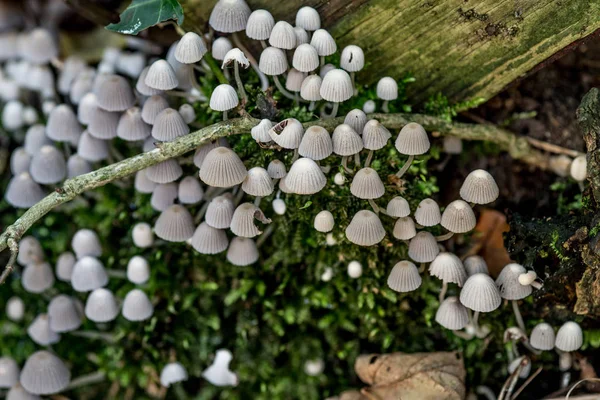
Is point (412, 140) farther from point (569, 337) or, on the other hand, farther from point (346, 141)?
point (569, 337)

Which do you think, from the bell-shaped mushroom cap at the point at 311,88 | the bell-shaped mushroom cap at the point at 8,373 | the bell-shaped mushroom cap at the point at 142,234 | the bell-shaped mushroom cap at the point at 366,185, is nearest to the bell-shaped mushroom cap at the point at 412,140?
the bell-shaped mushroom cap at the point at 366,185

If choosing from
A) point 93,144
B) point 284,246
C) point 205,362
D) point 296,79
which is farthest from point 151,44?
point 205,362

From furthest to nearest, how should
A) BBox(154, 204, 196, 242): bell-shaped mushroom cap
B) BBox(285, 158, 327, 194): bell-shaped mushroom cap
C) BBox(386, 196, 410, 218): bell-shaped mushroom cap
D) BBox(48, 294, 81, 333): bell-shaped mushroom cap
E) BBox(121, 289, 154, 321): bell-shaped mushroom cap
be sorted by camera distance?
BBox(48, 294, 81, 333): bell-shaped mushroom cap → BBox(121, 289, 154, 321): bell-shaped mushroom cap → BBox(154, 204, 196, 242): bell-shaped mushroom cap → BBox(386, 196, 410, 218): bell-shaped mushroom cap → BBox(285, 158, 327, 194): bell-shaped mushroom cap

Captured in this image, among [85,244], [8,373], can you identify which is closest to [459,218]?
[85,244]

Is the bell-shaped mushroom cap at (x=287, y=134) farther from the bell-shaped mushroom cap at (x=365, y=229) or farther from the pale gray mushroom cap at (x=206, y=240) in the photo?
the pale gray mushroom cap at (x=206, y=240)

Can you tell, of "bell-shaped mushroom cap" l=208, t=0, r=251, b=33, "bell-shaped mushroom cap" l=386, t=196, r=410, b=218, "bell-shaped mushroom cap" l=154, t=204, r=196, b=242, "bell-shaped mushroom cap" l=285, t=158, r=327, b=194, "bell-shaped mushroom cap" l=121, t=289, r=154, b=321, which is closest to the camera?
"bell-shaped mushroom cap" l=285, t=158, r=327, b=194

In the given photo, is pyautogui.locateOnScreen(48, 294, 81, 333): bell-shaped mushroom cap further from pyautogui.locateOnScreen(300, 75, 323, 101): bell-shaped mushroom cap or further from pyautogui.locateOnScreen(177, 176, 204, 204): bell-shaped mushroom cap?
pyautogui.locateOnScreen(300, 75, 323, 101): bell-shaped mushroom cap

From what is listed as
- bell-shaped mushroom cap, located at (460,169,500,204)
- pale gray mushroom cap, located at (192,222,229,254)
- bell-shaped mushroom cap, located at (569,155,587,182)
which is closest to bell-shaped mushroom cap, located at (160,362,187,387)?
pale gray mushroom cap, located at (192,222,229,254)
